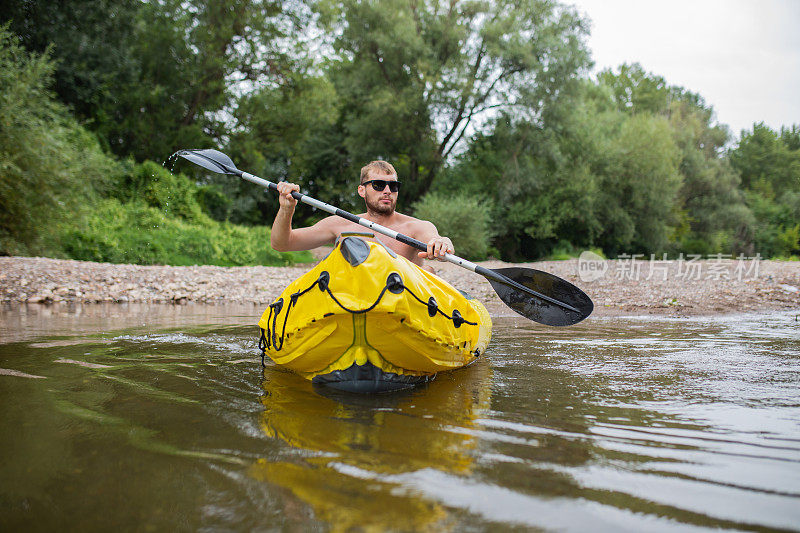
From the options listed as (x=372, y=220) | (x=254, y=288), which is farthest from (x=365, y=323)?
(x=254, y=288)

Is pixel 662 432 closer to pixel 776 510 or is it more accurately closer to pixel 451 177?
pixel 776 510

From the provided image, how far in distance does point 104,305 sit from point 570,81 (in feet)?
56.0

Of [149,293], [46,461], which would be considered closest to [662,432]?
[46,461]

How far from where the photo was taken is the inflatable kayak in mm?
2854

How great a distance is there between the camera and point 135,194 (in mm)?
15922

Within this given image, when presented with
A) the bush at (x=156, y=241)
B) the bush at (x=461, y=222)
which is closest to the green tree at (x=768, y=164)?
the bush at (x=461, y=222)

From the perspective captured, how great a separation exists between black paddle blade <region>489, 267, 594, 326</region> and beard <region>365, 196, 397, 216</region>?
3.12 feet

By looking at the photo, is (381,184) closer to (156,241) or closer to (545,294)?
(545,294)

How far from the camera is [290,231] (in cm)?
409

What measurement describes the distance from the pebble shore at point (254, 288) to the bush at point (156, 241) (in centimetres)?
188

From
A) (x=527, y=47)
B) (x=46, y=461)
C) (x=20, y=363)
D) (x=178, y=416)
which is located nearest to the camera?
(x=46, y=461)

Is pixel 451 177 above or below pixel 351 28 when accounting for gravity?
below

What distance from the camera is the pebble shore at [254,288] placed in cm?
834

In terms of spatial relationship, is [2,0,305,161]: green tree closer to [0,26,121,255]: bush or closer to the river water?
[0,26,121,255]: bush
